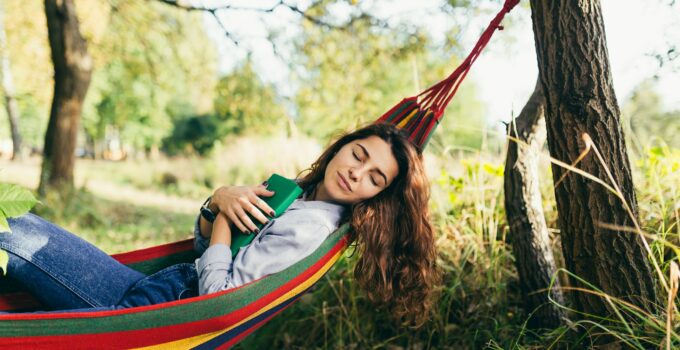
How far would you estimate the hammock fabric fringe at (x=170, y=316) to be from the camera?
1.17 m

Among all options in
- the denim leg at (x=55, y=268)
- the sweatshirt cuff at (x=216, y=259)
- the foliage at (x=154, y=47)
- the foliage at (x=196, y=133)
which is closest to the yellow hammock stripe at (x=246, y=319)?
the sweatshirt cuff at (x=216, y=259)

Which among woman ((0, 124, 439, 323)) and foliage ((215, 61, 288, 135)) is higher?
foliage ((215, 61, 288, 135))

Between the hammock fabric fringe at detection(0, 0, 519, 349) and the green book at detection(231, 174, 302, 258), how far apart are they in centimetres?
18

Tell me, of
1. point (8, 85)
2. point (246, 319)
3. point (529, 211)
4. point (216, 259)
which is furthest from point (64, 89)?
point (8, 85)

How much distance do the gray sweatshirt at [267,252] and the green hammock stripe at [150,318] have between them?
0.07 meters

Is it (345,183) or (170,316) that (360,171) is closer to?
(345,183)

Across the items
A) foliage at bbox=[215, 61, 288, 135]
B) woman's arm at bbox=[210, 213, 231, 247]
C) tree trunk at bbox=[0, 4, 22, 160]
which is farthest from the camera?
tree trunk at bbox=[0, 4, 22, 160]

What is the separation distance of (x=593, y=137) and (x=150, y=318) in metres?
1.23

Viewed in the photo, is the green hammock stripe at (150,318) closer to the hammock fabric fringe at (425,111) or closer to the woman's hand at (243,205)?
the woman's hand at (243,205)

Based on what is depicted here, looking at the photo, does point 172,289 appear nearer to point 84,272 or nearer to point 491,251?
point 84,272

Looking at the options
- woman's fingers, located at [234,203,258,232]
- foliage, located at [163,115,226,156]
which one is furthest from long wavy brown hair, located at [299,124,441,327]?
foliage, located at [163,115,226,156]

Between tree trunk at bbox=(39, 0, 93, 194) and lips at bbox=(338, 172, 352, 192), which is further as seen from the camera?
tree trunk at bbox=(39, 0, 93, 194)

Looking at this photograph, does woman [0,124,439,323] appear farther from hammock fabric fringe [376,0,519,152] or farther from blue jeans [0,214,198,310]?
hammock fabric fringe [376,0,519,152]

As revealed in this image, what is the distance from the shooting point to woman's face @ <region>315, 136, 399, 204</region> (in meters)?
1.70
